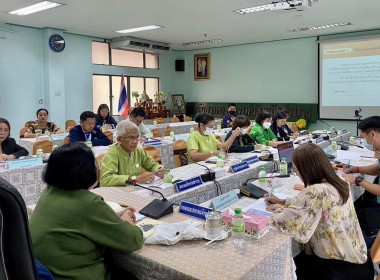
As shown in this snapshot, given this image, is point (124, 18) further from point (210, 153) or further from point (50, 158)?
point (50, 158)

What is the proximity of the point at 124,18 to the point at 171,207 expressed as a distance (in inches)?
216

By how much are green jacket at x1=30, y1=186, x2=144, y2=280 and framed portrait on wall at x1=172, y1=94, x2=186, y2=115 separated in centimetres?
930

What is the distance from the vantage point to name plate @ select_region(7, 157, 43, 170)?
3260mm

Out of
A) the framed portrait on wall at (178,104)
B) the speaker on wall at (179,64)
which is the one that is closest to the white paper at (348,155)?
the framed portrait on wall at (178,104)

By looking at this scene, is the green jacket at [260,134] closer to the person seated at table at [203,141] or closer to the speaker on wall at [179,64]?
the person seated at table at [203,141]

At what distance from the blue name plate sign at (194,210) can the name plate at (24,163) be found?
2144 mm

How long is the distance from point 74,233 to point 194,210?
694mm

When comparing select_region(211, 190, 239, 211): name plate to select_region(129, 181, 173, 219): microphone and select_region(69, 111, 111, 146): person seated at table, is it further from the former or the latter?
select_region(69, 111, 111, 146): person seated at table

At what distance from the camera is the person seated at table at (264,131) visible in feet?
15.9

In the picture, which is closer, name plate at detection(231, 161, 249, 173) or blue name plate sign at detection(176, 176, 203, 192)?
blue name plate sign at detection(176, 176, 203, 192)

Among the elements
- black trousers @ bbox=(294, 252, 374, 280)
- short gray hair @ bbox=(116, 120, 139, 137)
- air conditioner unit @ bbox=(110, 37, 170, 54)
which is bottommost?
black trousers @ bbox=(294, 252, 374, 280)

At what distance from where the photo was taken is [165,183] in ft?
7.73

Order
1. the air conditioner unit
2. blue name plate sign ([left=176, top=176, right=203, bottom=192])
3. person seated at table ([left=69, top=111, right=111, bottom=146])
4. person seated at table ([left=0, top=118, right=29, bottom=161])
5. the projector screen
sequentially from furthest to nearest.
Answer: the air conditioner unit < the projector screen < person seated at table ([left=69, top=111, right=111, bottom=146]) < person seated at table ([left=0, top=118, right=29, bottom=161]) < blue name plate sign ([left=176, top=176, right=203, bottom=192])

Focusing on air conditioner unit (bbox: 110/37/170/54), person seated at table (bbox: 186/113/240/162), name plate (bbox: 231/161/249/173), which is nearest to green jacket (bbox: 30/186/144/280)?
name plate (bbox: 231/161/249/173)
